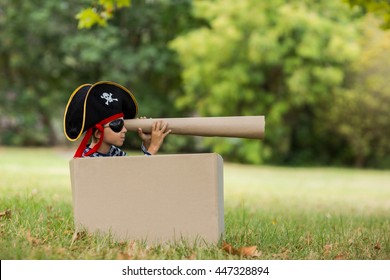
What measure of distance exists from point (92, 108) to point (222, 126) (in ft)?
2.62

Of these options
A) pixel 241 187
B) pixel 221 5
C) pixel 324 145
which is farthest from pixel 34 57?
pixel 241 187

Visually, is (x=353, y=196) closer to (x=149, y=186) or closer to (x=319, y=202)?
(x=319, y=202)

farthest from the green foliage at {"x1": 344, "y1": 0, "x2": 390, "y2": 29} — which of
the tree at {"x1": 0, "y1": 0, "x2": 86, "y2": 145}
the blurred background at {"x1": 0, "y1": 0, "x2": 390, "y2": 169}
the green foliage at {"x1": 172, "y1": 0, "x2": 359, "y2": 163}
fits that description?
the tree at {"x1": 0, "y1": 0, "x2": 86, "y2": 145}

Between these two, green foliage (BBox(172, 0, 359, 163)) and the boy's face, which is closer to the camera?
the boy's face

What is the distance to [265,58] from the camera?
61.5 ft

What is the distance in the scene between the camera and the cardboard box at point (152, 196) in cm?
352

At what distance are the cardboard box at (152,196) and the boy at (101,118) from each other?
0.29 meters

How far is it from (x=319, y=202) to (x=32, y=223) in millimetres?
5641

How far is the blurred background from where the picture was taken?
61.9 feet

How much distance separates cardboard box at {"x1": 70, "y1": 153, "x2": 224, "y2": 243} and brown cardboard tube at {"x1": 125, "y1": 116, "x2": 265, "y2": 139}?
0.23 m

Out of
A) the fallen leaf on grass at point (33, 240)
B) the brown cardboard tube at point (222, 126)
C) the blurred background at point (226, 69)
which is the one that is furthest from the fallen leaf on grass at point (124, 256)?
the blurred background at point (226, 69)

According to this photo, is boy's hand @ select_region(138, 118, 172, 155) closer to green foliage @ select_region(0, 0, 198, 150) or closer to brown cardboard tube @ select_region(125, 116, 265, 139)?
brown cardboard tube @ select_region(125, 116, 265, 139)

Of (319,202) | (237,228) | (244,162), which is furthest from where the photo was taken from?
(244,162)

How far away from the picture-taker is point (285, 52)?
19047mm
